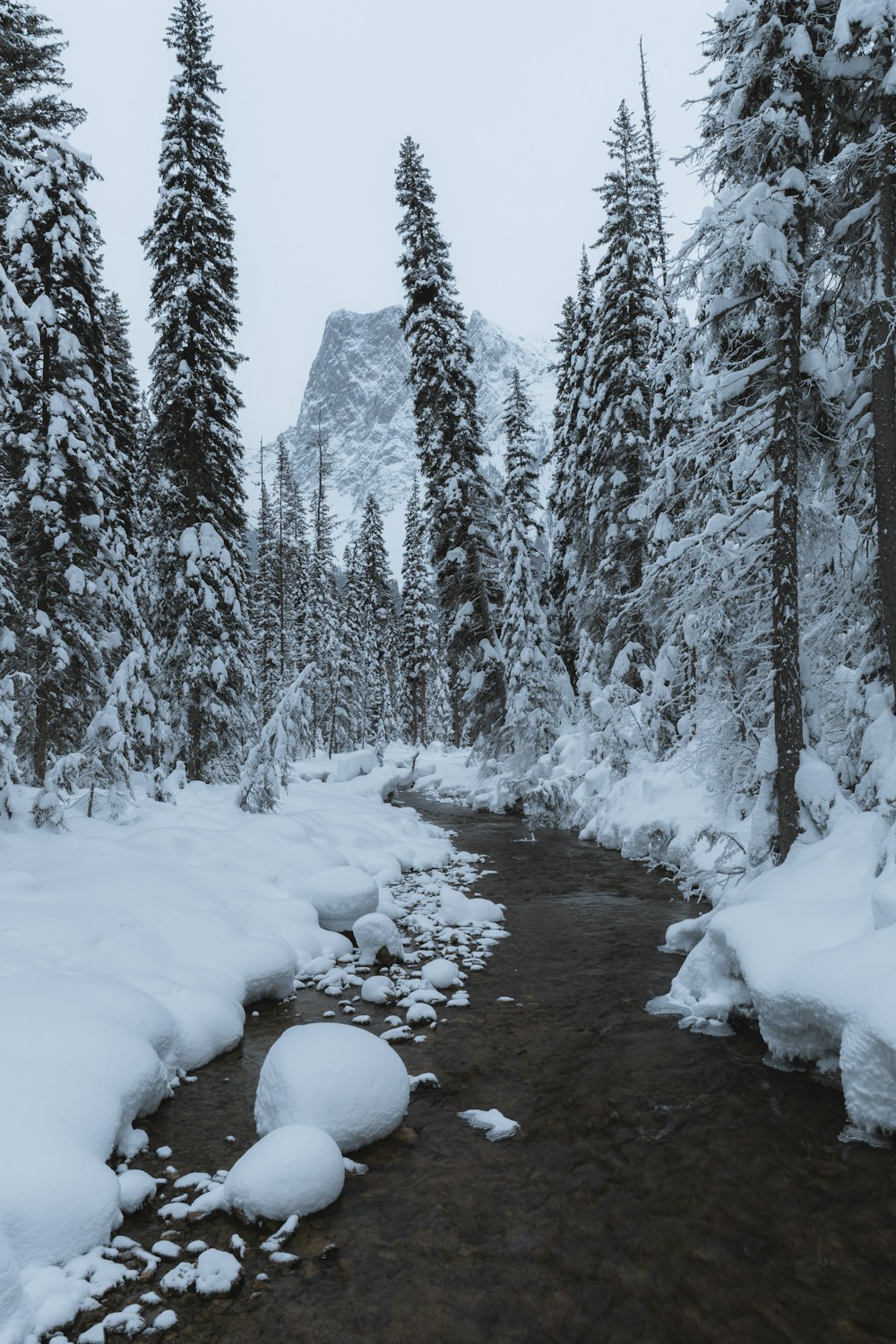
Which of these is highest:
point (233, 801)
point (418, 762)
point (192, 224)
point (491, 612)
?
point (192, 224)

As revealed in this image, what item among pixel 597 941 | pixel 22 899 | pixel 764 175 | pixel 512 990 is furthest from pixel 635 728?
pixel 22 899

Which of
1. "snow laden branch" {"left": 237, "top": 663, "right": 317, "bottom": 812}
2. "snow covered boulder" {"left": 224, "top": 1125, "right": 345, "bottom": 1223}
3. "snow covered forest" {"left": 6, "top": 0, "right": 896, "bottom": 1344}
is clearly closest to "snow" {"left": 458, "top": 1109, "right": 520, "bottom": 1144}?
"snow covered forest" {"left": 6, "top": 0, "right": 896, "bottom": 1344}

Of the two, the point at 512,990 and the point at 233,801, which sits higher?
the point at 233,801

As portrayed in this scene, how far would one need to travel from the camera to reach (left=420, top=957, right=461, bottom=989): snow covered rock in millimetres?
8203

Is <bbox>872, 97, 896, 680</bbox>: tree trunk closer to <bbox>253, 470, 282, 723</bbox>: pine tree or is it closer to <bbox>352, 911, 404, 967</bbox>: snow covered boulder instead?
<bbox>352, 911, 404, 967</bbox>: snow covered boulder

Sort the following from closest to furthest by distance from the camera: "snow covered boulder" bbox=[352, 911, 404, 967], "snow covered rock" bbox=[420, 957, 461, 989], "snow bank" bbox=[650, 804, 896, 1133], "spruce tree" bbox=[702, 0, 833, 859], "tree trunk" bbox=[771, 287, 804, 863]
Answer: "snow bank" bbox=[650, 804, 896, 1133], "spruce tree" bbox=[702, 0, 833, 859], "tree trunk" bbox=[771, 287, 804, 863], "snow covered rock" bbox=[420, 957, 461, 989], "snow covered boulder" bbox=[352, 911, 404, 967]

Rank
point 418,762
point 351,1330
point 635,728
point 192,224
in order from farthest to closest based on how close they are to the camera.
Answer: point 418,762 < point 635,728 < point 192,224 < point 351,1330

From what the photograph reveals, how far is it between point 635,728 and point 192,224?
16013mm

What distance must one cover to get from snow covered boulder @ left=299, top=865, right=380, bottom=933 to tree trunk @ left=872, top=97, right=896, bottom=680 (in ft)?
22.9

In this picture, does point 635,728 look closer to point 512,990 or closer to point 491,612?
point 491,612

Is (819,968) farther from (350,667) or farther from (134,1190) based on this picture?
(350,667)

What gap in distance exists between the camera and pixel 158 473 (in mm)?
17859

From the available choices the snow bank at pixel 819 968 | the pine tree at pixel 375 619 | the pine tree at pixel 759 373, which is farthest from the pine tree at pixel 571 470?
the pine tree at pixel 375 619

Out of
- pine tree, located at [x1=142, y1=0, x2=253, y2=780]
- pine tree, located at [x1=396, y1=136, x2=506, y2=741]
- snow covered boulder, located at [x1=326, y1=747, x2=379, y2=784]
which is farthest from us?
snow covered boulder, located at [x1=326, y1=747, x2=379, y2=784]
